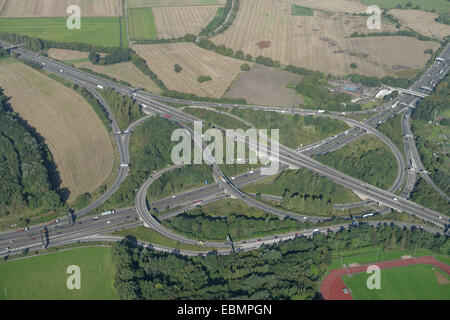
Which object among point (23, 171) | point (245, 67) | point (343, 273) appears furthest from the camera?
point (245, 67)

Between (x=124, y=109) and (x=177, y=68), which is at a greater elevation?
(x=177, y=68)

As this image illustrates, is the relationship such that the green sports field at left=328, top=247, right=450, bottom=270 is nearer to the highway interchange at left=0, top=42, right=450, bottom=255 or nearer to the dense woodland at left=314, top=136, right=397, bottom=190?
the highway interchange at left=0, top=42, right=450, bottom=255

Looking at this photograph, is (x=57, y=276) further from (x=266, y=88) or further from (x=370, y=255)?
(x=266, y=88)

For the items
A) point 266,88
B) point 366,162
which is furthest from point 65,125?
point 366,162

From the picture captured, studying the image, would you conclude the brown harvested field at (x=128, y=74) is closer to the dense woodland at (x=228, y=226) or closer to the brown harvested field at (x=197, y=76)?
the brown harvested field at (x=197, y=76)

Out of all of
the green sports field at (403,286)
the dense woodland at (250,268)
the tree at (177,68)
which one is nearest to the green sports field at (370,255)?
the dense woodland at (250,268)

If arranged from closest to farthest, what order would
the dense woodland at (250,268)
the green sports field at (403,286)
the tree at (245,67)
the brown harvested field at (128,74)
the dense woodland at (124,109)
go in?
the dense woodland at (250,268) → the green sports field at (403,286) → the dense woodland at (124,109) → the brown harvested field at (128,74) → the tree at (245,67)
